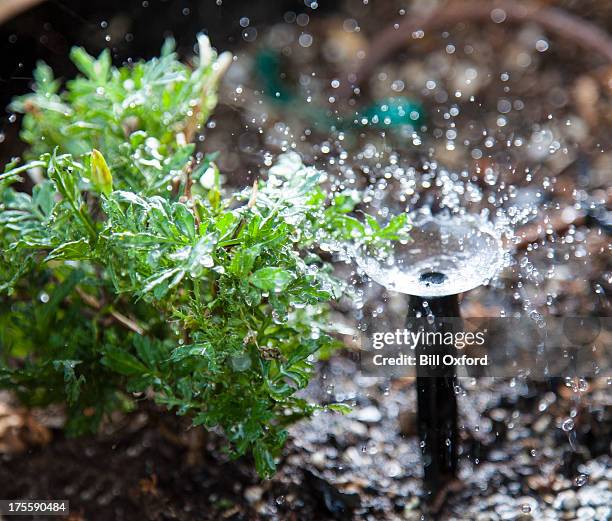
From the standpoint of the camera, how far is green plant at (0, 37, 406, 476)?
2.48 feet

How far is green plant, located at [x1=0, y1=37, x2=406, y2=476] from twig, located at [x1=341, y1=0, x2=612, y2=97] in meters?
0.95

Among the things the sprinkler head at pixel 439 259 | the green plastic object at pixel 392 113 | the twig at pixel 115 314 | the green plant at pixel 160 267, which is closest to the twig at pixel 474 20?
the green plastic object at pixel 392 113

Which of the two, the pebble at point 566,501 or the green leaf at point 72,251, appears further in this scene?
the pebble at point 566,501

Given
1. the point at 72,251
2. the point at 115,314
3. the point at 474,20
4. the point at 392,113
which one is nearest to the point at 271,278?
the point at 72,251

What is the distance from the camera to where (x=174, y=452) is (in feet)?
3.53

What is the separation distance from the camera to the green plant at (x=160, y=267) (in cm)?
76

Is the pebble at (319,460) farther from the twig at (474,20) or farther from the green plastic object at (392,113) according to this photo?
the twig at (474,20)

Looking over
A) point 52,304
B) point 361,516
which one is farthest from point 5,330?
point 361,516

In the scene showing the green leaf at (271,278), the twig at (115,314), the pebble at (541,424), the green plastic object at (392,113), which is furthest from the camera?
the green plastic object at (392,113)

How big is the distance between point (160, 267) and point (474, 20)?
1643 millimetres

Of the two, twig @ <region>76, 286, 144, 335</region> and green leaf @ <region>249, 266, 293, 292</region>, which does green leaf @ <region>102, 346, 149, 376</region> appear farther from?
green leaf @ <region>249, 266, 293, 292</region>

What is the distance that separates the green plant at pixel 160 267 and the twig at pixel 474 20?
3.12ft

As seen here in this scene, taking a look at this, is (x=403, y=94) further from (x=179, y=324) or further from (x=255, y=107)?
(x=179, y=324)

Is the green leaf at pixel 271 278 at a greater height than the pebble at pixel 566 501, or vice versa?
the green leaf at pixel 271 278
